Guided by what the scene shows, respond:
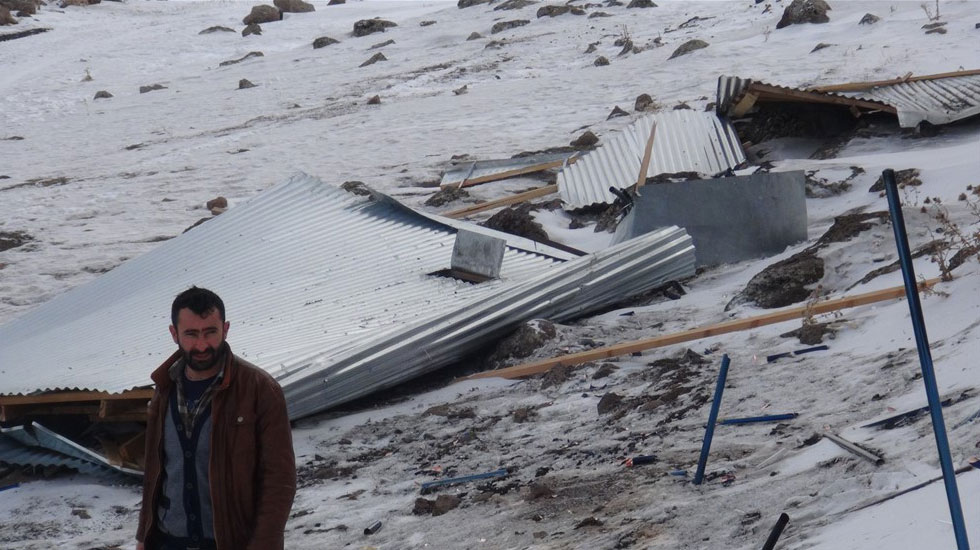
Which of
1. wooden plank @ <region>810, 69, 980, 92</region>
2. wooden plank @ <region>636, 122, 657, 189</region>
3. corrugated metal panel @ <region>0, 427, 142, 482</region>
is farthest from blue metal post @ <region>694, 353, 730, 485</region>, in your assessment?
wooden plank @ <region>810, 69, 980, 92</region>

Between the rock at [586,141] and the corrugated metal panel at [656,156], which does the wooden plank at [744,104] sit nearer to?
the corrugated metal panel at [656,156]

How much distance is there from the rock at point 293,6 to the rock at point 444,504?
30.0 m

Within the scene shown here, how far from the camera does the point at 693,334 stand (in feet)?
24.4

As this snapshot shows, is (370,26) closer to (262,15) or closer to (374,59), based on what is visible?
(374,59)

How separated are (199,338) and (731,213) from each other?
7.20 m

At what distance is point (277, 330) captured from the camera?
26.9 feet

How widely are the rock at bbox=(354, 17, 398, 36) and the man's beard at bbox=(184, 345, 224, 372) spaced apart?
2617cm

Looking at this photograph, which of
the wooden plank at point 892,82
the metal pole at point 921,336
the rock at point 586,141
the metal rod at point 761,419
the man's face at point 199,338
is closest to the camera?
the metal pole at point 921,336

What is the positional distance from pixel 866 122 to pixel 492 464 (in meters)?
7.83

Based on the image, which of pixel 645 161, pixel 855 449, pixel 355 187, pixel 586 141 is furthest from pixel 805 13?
pixel 855 449

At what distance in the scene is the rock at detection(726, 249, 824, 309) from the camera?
7977mm

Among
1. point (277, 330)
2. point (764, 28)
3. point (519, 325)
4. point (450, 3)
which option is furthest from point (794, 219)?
point (450, 3)

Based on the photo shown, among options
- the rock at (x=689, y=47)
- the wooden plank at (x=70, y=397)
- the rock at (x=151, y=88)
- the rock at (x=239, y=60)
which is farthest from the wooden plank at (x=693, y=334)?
the rock at (x=239, y=60)

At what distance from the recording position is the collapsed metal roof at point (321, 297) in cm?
764
